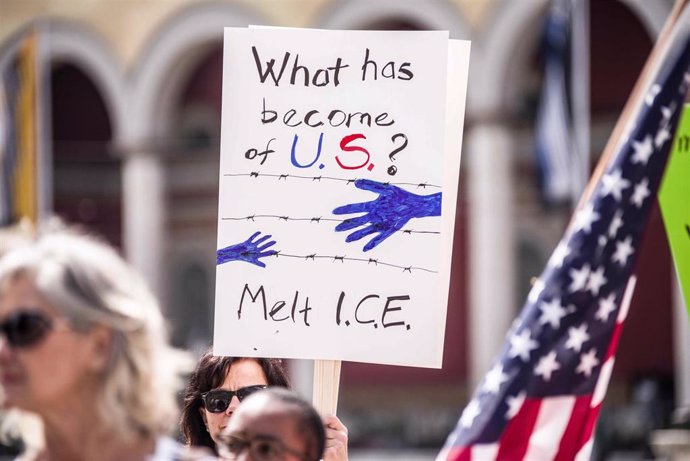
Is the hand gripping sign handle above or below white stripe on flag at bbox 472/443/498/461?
above

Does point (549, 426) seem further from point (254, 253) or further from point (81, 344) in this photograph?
point (81, 344)

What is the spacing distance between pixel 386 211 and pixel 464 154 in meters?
17.0

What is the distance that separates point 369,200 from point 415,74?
14.5 inches

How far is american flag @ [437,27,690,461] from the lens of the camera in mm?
3420

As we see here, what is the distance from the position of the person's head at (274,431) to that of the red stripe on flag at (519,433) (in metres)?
0.97

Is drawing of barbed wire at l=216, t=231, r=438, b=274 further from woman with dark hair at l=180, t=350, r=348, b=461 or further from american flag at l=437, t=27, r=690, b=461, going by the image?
american flag at l=437, t=27, r=690, b=461

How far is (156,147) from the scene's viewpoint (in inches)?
773

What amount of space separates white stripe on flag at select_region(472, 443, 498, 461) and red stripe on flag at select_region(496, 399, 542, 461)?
0.01 metres

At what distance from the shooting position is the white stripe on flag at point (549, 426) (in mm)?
3400

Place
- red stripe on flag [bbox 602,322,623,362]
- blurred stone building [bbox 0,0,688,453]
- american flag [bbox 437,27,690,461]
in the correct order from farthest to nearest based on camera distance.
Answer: blurred stone building [bbox 0,0,688,453], red stripe on flag [bbox 602,322,623,362], american flag [bbox 437,27,690,461]

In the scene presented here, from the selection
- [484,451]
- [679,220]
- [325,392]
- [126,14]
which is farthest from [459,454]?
[126,14]

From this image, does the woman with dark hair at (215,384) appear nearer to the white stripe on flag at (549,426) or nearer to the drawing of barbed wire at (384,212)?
the drawing of barbed wire at (384,212)

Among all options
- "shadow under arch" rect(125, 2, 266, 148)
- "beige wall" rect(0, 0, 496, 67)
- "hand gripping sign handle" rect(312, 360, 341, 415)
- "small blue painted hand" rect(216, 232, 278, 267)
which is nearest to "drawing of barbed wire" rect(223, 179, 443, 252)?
"small blue painted hand" rect(216, 232, 278, 267)

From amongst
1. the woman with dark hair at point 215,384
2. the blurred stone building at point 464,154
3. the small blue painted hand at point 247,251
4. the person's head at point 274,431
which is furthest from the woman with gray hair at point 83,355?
the blurred stone building at point 464,154
